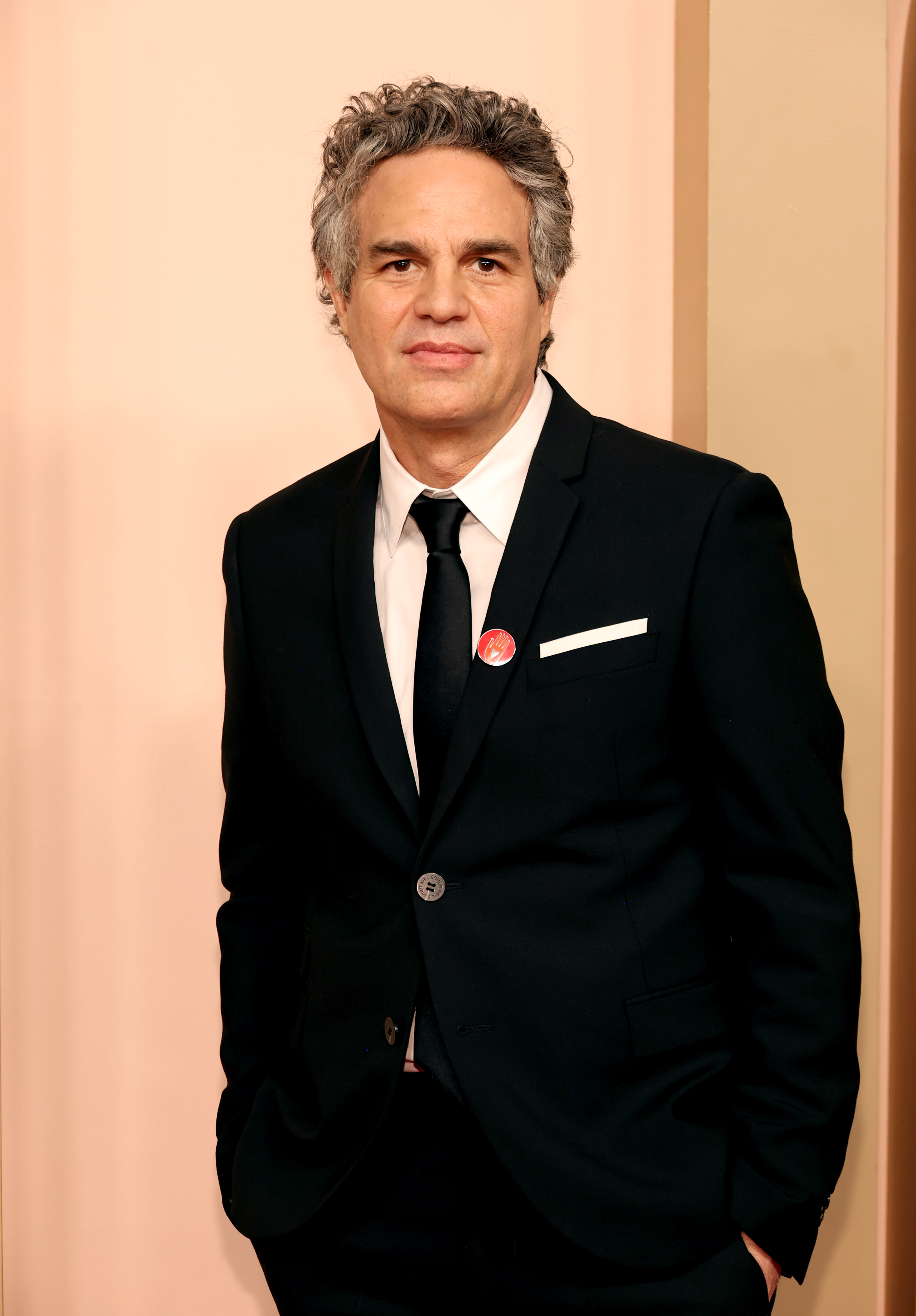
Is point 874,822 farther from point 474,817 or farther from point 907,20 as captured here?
point 907,20

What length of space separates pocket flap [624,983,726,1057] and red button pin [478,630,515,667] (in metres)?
0.43

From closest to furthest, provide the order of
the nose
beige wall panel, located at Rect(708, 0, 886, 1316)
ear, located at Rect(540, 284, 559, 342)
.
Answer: the nose, ear, located at Rect(540, 284, 559, 342), beige wall panel, located at Rect(708, 0, 886, 1316)

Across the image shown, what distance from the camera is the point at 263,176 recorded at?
2268 mm

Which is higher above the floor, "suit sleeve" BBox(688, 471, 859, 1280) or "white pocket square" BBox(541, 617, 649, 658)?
"white pocket square" BBox(541, 617, 649, 658)

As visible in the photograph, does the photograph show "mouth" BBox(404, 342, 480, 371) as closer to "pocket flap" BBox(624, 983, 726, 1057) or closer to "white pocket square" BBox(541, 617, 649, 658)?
"white pocket square" BBox(541, 617, 649, 658)

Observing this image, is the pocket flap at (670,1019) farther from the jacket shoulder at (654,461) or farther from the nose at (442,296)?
the nose at (442,296)

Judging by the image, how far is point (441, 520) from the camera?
1545 millimetres

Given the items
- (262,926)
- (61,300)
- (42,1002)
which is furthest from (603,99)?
(42,1002)

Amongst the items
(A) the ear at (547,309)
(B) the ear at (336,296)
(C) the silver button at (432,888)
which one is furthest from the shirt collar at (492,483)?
(C) the silver button at (432,888)

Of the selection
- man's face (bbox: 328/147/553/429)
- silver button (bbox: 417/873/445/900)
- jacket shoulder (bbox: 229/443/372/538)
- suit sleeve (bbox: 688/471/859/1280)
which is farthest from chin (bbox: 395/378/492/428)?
silver button (bbox: 417/873/445/900)

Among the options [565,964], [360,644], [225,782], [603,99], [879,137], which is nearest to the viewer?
[565,964]

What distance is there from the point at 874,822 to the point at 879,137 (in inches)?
43.5

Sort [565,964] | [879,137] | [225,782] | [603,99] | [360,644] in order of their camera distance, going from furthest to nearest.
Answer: [603,99]
[879,137]
[225,782]
[360,644]
[565,964]

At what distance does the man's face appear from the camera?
1516mm
